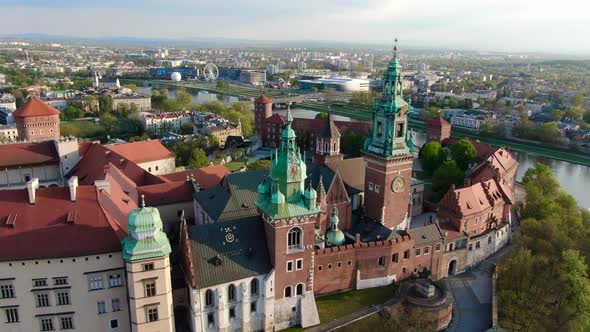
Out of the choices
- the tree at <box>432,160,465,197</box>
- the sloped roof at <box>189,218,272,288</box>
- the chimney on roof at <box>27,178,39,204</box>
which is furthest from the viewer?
the tree at <box>432,160,465,197</box>

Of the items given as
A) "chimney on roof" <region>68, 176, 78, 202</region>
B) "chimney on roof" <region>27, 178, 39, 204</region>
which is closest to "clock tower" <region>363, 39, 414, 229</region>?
"chimney on roof" <region>68, 176, 78, 202</region>

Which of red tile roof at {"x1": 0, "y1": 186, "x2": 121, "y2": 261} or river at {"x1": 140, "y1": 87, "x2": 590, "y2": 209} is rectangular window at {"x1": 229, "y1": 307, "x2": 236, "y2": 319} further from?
river at {"x1": 140, "y1": 87, "x2": 590, "y2": 209}

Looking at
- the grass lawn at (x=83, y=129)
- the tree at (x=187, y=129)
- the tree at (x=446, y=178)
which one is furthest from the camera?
the tree at (x=187, y=129)

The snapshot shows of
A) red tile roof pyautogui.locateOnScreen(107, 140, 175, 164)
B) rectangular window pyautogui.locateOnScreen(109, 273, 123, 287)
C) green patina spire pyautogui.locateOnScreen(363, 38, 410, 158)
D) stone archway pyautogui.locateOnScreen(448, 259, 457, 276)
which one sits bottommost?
stone archway pyautogui.locateOnScreen(448, 259, 457, 276)

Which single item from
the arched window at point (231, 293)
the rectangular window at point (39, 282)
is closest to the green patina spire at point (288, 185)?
the arched window at point (231, 293)

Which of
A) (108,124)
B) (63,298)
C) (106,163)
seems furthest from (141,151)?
(108,124)

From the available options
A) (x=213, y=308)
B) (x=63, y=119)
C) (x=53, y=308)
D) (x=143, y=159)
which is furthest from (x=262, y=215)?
(x=63, y=119)

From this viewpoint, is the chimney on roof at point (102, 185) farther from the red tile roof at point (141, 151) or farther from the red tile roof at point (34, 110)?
the red tile roof at point (34, 110)
